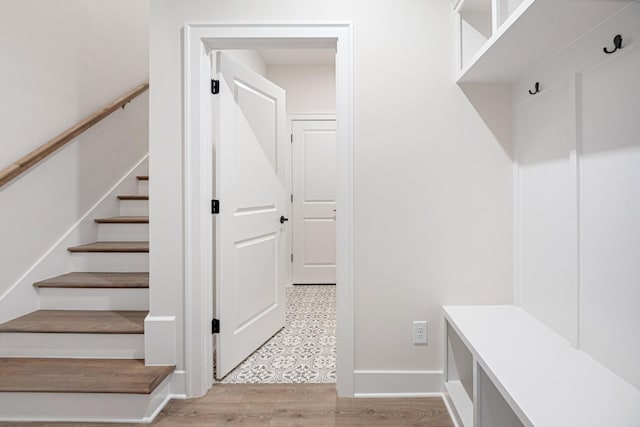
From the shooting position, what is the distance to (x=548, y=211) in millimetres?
1642

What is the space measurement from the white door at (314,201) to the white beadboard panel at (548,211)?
2864 millimetres

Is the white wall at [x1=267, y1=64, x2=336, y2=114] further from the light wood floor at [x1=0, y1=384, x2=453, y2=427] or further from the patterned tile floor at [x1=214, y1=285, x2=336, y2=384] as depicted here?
the light wood floor at [x1=0, y1=384, x2=453, y2=427]

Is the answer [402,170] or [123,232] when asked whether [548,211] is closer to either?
[402,170]

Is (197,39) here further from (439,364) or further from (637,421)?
(637,421)

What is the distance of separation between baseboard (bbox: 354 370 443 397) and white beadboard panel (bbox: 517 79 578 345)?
2.05ft

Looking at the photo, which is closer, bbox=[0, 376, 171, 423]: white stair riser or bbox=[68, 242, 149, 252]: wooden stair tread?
bbox=[0, 376, 171, 423]: white stair riser

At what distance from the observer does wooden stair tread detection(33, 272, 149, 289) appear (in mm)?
2285

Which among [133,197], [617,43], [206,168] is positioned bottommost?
[133,197]

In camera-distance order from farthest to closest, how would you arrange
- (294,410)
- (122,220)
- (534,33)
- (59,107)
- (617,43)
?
1. (122,220)
2. (59,107)
3. (294,410)
4. (534,33)
5. (617,43)

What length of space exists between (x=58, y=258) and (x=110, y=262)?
1.06 feet

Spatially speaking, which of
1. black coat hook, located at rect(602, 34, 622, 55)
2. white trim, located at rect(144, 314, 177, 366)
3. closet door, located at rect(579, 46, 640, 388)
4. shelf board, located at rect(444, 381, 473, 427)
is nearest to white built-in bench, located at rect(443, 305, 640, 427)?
shelf board, located at rect(444, 381, 473, 427)

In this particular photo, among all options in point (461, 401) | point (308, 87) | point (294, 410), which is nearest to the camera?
point (461, 401)

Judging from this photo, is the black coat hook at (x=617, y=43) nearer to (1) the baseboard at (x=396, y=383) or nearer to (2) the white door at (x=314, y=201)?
(1) the baseboard at (x=396, y=383)

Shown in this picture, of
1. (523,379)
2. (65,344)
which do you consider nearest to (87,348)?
(65,344)
